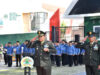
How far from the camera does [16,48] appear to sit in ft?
64.8

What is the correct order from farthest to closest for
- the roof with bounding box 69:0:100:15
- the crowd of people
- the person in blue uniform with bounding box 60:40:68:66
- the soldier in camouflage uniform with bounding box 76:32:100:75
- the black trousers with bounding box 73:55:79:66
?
1. the black trousers with bounding box 73:55:79:66
2. the person in blue uniform with bounding box 60:40:68:66
3. the crowd of people
4. the roof with bounding box 69:0:100:15
5. the soldier in camouflage uniform with bounding box 76:32:100:75

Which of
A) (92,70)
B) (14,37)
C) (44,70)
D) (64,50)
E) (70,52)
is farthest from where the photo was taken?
(14,37)

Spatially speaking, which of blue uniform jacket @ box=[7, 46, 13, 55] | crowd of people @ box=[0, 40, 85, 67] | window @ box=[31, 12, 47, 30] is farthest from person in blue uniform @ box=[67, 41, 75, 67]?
window @ box=[31, 12, 47, 30]

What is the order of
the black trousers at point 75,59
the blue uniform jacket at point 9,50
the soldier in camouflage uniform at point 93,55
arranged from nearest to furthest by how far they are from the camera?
the soldier in camouflage uniform at point 93,55, the blue uniform jacket at point 9,50, the black trousers at point 75,59

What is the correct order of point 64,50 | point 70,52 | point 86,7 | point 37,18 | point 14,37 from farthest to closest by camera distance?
point 37,18
point 14,37
point 64,50
point 70,52
point 86,7

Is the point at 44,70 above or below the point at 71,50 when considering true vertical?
above

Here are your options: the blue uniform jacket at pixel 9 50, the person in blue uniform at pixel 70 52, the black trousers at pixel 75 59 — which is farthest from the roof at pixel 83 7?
the blue uniform jacket at pixel 9 50

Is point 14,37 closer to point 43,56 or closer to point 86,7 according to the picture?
point 86,7

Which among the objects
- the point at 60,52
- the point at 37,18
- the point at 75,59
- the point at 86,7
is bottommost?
the point at 75,59

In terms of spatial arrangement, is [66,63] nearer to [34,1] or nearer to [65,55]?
→ [65,55]

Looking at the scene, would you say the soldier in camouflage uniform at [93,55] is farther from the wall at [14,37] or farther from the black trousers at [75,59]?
the wall at [14,37]

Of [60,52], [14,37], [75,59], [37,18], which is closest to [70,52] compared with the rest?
[60,52]

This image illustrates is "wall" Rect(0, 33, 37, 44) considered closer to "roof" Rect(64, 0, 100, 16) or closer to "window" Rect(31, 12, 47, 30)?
"window" Rect(31, 12, 47, 30)

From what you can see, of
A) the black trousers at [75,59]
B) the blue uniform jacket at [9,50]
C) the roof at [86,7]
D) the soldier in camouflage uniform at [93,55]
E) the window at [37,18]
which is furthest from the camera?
the window at [37,18]
